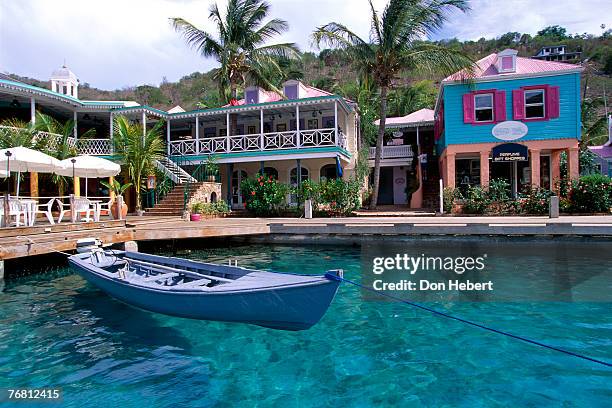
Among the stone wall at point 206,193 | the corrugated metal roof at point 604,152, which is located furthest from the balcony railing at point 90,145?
the corrugated metal roof at point 604,152

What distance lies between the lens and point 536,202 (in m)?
15.5

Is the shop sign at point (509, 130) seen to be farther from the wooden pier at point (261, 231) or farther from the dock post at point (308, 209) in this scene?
the dock post at point (308, 209)

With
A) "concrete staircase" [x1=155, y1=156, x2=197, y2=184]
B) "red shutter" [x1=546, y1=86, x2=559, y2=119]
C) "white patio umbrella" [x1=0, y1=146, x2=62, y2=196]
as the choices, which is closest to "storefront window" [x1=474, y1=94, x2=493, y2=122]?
"red shutter" [x1=546, y1=86, x2=559, y2=119]

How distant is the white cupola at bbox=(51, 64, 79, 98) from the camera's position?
850 inches

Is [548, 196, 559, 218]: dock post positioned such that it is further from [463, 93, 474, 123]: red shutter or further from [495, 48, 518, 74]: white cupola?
[495, 48, 518, 74]: white cupola

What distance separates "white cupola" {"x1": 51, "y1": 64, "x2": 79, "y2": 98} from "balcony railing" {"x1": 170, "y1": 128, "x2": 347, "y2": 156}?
750 cm

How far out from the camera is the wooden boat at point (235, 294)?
4207 mm

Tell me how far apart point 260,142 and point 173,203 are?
5176mm

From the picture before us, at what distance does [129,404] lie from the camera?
401 cm

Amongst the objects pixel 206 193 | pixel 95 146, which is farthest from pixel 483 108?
pixel 95 146

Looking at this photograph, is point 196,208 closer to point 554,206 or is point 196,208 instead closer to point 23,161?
point 23,161

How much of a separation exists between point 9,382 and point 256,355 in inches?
113

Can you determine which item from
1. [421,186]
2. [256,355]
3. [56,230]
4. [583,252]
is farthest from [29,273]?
[421,186]

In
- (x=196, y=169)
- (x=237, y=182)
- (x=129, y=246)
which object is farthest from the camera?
(x=237, y=182)
